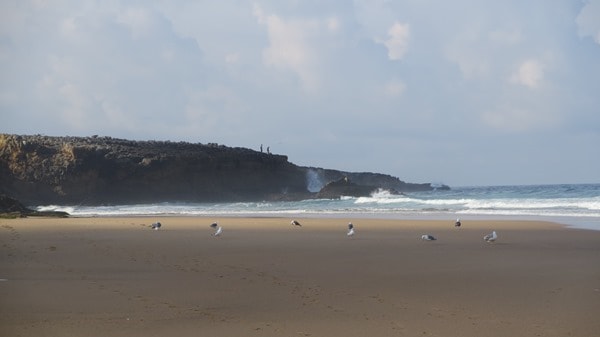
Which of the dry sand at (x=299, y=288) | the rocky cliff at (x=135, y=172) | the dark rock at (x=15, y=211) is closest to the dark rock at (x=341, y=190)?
the rocky cliff at (x=135, y=172)

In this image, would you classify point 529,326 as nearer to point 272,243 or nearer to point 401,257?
point 401,257

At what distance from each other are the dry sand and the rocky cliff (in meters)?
39.9

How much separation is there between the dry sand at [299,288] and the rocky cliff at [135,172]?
39864mm

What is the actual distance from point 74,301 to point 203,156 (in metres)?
55.4

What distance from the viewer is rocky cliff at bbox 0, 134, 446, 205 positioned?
173 ft

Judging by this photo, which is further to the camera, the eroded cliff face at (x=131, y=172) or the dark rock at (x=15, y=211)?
the eroded cliff face at (x=131, y=172)

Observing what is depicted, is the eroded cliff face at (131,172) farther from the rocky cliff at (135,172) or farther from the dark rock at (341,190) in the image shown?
the dark rock at (341,190)

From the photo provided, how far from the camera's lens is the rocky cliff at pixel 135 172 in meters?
52.8

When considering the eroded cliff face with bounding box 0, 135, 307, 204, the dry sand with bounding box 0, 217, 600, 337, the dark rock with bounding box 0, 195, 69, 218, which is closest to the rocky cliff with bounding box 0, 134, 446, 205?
the eroded cliff face with bounding box 0, 135, 307, 204

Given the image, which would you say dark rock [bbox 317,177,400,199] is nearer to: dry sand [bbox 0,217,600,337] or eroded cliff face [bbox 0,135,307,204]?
eroded cliff face [bbox 0,135,307,204]

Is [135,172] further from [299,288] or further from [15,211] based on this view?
[299,288]

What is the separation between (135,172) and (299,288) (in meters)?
51.0

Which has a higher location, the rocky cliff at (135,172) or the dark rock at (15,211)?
the rocky cliff at (135,172)

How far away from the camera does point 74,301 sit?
718 cm
